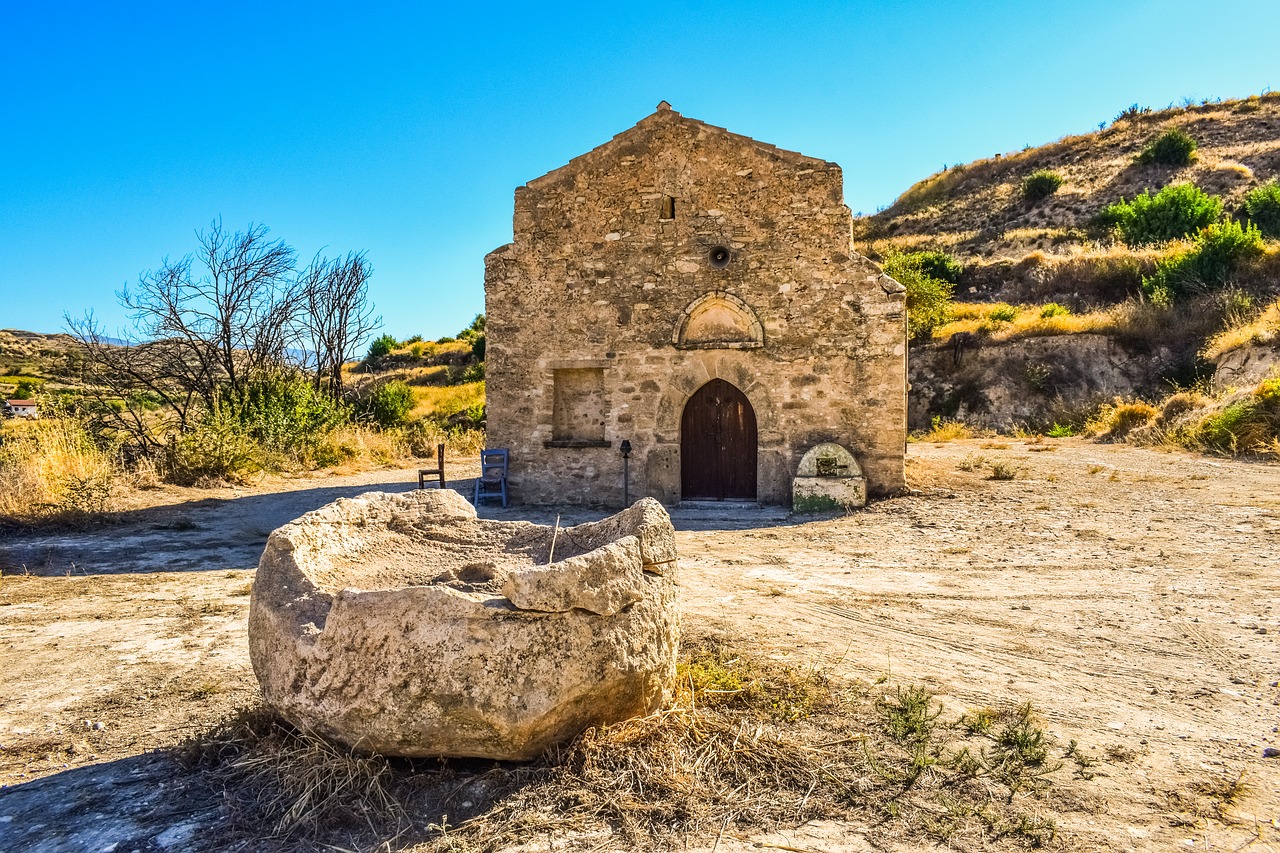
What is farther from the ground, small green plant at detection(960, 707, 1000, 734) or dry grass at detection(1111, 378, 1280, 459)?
dry grass at detection(1111, 378, 1280, 459)

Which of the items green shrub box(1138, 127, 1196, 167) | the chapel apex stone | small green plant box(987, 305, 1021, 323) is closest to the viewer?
the chapel apex stone

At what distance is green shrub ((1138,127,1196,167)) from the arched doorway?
34.2m

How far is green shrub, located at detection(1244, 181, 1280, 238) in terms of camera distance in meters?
25.5

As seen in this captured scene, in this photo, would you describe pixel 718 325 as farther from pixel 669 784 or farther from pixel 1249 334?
pixel 1249 334

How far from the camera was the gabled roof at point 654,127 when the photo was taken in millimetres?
10688

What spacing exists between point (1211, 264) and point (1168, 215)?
24.2 ft

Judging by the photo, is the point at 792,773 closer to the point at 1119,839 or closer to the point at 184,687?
the point at 1119,839

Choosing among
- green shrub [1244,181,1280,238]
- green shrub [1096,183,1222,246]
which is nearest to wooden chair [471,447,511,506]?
green shrub [1096,183,1222,246]

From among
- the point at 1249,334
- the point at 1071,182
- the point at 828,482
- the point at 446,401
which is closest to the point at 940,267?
the point at 1071,182

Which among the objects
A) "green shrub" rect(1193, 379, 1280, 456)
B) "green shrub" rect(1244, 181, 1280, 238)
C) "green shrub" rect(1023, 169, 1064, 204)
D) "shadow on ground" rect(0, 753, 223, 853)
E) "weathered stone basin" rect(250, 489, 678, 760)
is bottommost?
"shadow on ground" rect(0, 753, 223, 853)

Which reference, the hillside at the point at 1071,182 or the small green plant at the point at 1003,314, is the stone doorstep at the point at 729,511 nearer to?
the small green plant at the point at 1003,314

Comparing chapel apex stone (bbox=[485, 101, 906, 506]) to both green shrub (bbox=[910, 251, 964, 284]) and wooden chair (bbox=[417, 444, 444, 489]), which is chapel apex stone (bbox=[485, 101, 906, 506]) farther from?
green shrub (bbox=[910, 251, 964, 284])

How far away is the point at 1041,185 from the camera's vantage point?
119 feet

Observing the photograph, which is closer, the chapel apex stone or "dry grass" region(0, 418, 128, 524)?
"dry grass" region(0, 418, 128, 524)
